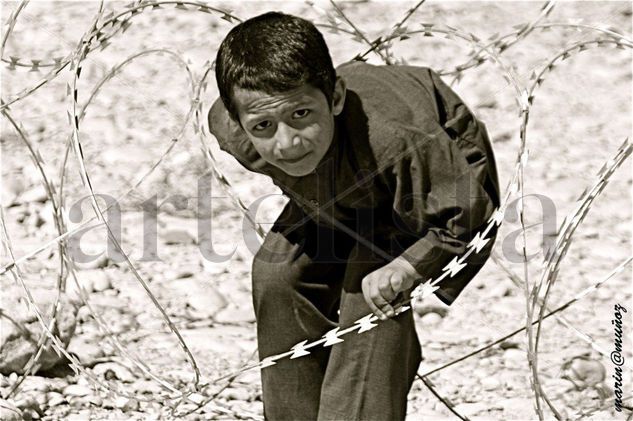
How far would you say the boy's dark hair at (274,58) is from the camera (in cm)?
215

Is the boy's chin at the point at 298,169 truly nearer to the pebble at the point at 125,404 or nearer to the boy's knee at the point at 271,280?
the boy's knee at the point at 271,280

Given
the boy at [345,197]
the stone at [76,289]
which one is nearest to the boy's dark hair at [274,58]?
the boy at [345,197]

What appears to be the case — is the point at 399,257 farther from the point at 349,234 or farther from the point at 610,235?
the point at 610,235

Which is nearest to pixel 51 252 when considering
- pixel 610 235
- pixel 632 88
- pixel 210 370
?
pixel 210 370

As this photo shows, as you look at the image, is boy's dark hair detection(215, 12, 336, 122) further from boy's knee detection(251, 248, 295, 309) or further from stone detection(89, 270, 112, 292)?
stone detection(89, 270, 112, 292)

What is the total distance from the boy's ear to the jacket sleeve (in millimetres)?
117

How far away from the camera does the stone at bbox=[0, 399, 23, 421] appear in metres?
2.76

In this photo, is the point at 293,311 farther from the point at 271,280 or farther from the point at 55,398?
the point at 55,398

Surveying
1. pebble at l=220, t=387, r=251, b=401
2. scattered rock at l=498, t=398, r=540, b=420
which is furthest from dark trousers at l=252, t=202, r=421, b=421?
scattered rock at l=498, t=398, r=540, b=420

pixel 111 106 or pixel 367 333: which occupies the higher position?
pixel 367 333

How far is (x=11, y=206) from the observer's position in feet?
13.1

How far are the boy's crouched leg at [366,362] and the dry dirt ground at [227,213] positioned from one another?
0.37 m

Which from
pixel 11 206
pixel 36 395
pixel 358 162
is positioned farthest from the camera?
pixel 11 206

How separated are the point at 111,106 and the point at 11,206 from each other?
2.50 ft
